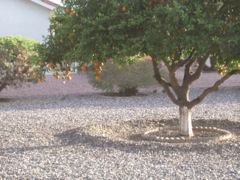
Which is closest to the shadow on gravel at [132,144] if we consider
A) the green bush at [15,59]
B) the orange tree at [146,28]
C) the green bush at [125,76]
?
the orange tree at [146,28]

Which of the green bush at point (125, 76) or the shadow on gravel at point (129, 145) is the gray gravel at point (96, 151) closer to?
the shadow on gravel at point (129, 145)

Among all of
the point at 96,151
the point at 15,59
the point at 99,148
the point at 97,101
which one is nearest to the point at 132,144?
the point at 99,148

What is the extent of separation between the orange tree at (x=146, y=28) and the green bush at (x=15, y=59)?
7473 mm

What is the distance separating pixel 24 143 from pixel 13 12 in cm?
1598

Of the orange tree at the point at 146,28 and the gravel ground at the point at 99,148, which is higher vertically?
the orange tree at the point at 146,28

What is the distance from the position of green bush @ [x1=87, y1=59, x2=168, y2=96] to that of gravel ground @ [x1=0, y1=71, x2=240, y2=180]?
5.10 ft

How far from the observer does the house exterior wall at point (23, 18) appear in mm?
25094

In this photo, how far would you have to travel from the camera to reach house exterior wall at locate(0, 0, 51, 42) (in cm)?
2509

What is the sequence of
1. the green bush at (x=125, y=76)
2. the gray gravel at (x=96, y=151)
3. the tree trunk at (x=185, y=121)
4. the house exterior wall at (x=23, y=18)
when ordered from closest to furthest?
the gray gravel at (x=96, y=151) → the tree trunk at (x=185, y=121) → the green bush at (x=125, y=76) → the house exterior wall at (x=23, y=18)

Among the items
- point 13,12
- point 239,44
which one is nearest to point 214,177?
point 239,44

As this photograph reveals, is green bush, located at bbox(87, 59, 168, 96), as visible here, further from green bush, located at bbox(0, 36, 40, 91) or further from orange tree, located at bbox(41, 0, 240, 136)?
orange tree, located at bbox(41, 0, 240, 136)

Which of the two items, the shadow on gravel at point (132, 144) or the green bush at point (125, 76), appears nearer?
the shadow on gravel at point (132, 144)

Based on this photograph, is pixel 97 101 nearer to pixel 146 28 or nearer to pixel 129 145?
pixel 129 145

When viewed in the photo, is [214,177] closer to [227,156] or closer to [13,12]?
[227,156]
